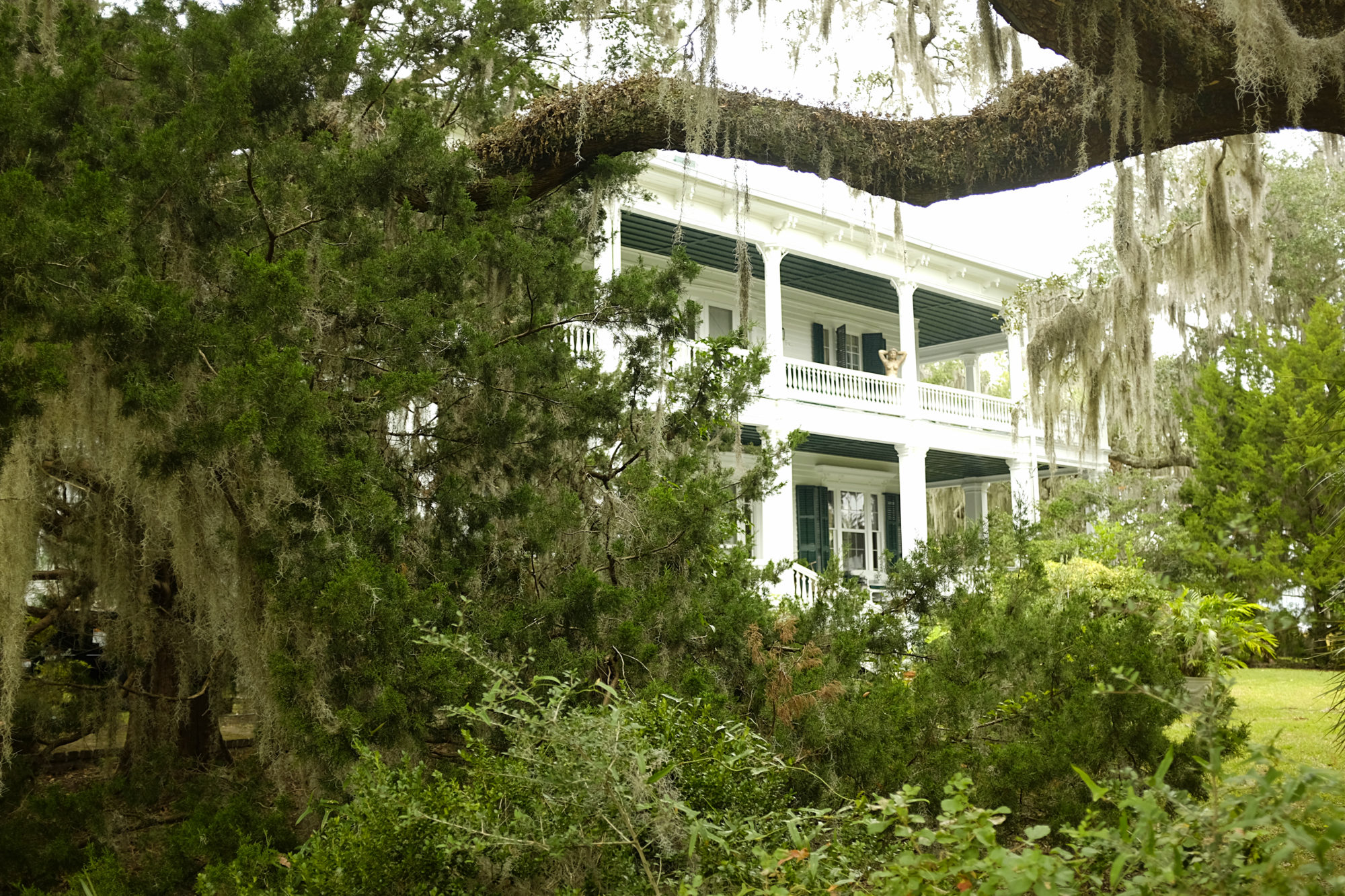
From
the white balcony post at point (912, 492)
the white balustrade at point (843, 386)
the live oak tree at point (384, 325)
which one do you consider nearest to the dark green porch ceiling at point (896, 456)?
the white balcony post at point (912, 492)

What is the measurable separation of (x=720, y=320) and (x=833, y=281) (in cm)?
225

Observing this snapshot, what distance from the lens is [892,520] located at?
20.0 meters

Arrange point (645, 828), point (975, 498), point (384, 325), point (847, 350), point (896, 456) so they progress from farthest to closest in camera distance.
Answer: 1. point (975, 498)
2. point (896, 456)
3. point (847, 350)
4. point (384, 325)
5. point (645, 828)

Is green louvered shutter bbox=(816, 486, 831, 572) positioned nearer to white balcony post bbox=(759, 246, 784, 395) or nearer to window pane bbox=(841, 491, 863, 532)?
window pane bbox=(841, 491, 863, 532)

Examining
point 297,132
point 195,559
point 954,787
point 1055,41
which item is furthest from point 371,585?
point 1055,41

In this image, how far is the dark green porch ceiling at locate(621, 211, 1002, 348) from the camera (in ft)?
46.4

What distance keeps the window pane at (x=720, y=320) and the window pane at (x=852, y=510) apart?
4.41 meters

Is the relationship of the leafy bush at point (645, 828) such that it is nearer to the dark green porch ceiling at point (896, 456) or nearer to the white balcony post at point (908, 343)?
the dark green porch ceiling at point (896, 456)

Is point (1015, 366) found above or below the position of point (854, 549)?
above

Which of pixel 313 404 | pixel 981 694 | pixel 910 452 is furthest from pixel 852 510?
pixel 313 404

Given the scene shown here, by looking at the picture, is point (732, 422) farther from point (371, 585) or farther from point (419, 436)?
point (371, 585)

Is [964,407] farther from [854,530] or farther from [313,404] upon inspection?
[313,404]

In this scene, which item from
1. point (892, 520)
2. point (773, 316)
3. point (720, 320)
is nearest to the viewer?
point (773, 316)

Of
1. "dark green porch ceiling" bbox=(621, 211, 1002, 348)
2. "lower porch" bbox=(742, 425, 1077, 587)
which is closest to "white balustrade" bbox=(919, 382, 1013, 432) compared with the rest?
"lower porch" bbox=(742, 425, 1077, 587)
